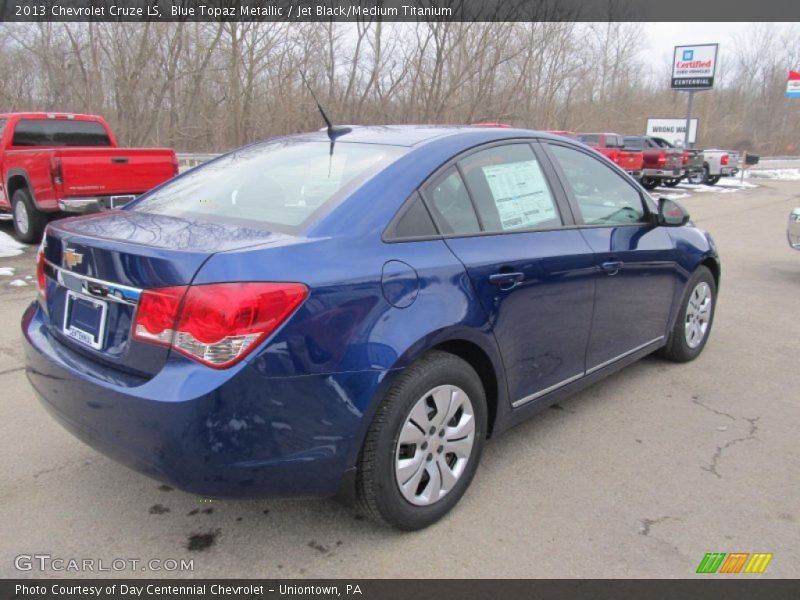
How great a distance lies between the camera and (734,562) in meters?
2.59

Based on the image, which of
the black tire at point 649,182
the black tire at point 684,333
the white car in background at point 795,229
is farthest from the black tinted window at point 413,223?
the black tire at point 649,182

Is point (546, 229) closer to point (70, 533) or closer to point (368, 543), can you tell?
point (368, 543)

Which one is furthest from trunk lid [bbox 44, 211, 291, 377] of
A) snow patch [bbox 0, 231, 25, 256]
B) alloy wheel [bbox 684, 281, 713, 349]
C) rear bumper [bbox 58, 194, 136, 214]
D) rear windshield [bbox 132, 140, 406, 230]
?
snow patch [bbox 0, 231, 25, 256]

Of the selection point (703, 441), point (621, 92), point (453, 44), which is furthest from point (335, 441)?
point (621, 92)

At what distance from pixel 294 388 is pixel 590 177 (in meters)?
2.47

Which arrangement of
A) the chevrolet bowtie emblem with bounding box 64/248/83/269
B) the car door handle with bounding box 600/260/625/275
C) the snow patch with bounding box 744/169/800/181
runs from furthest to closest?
the snow patch with bounding box 744/169/800/181 < the car door handle with bounding box 600/260/625/275 < the chevrolet bowtie emblem with bounding box 64/248/83/269

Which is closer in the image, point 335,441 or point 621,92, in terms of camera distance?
point 335,441

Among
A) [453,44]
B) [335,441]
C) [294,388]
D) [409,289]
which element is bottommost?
[335,441]

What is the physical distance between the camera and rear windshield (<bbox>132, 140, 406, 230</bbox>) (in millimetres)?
2730

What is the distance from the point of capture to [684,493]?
308 cm

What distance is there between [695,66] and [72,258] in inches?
1427

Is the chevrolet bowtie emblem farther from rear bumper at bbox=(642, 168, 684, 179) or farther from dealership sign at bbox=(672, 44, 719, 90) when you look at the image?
dealership sign at bbox=(672, 44, 719, 90)

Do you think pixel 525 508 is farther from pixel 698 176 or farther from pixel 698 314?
pixel 698 176

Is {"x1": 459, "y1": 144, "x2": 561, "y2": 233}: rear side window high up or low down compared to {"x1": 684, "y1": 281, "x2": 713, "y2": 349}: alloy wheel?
up
